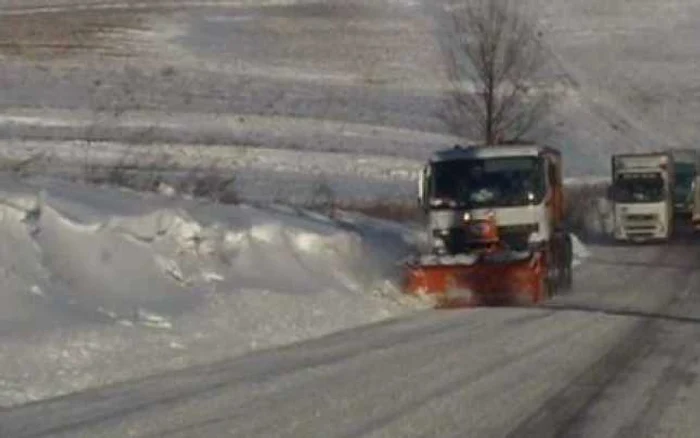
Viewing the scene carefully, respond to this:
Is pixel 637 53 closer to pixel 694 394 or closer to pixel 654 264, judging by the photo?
pixel 654 264

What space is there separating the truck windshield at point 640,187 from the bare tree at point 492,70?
3.36m

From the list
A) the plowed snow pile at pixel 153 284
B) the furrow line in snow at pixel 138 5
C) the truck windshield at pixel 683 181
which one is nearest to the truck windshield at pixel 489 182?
the plowed snow pile at pixel 153 284

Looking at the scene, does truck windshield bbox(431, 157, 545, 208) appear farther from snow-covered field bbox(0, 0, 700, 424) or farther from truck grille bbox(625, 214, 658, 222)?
truck grille bbox(625, 214, 658, 222)

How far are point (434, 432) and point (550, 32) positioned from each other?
71.5 m

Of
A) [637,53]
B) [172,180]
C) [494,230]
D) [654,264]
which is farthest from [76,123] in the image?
[637,53]

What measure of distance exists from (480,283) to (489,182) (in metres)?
2.28

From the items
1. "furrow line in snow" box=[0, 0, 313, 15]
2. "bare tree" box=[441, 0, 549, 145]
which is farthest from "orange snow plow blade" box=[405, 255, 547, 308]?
"furrow line in snow" box=[0, 0, 313, 15]

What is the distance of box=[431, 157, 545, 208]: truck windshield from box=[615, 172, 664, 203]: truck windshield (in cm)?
2336

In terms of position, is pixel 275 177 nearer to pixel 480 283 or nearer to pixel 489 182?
pixel 489 182

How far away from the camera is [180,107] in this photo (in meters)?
61.2

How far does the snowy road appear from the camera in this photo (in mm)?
13938

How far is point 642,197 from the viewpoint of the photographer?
52.7 m

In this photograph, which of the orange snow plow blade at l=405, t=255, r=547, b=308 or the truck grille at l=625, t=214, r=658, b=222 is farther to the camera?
the truck grille at l=625, t=214, r=658, b=222

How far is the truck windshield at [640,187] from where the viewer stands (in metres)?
52.8
